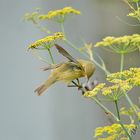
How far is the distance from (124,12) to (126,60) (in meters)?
0.26

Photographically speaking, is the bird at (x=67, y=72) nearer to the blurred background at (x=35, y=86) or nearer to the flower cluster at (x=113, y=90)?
the flower cluster at (x=113, y=90)

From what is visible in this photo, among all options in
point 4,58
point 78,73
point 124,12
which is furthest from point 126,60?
point 78,73

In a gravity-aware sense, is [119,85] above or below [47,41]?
below

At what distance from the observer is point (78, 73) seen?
88 centimetres

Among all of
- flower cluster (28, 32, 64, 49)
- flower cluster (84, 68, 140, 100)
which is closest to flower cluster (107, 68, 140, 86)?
flower cluster (84, 68, 140, 100)

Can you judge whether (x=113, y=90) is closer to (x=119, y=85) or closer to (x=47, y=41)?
(x=119, y=85)

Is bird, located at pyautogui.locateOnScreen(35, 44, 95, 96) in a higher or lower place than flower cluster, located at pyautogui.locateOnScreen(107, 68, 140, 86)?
higher

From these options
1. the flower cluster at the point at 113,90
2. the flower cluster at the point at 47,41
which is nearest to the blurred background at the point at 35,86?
the flower cluster at the point at 47,41

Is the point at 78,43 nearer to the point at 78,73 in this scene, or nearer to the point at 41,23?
the point at 41,23

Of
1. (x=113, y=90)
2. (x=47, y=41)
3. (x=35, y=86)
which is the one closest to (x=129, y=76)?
(x=113, y=90)

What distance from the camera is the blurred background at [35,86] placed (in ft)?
6.21

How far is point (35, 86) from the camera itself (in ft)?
6.36

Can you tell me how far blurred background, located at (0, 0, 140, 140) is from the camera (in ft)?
6.21

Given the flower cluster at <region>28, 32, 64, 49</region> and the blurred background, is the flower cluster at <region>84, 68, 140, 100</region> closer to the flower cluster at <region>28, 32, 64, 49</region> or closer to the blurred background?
the flower cluster at <region>28, 32, 64, 49</region>
